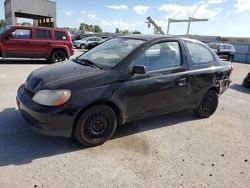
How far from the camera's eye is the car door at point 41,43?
36.6 feet

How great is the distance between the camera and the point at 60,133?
10.9 ft

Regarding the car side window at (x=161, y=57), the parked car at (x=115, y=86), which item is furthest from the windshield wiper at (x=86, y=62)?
the car side window at (x=161, y=57)

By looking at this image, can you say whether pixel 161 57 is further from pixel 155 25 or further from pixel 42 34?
pixel 155 25

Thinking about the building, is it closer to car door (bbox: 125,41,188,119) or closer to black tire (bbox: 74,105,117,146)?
car door (bbox: 125,41,188,119)

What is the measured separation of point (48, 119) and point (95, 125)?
72 centimetres

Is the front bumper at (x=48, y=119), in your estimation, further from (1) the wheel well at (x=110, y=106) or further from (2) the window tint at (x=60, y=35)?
(2) the window tint at (x=60, y=35)

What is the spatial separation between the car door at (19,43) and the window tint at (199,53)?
28.3ft

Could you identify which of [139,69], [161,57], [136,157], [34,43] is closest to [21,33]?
[34,43]

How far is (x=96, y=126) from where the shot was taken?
360 cm

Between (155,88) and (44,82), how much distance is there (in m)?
1.77

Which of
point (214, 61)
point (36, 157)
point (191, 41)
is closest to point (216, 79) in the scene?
point (214, 61)

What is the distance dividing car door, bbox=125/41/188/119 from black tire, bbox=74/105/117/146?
36 cm

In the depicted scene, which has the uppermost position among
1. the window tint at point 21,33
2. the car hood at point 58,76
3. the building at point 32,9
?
the building at point 32,9

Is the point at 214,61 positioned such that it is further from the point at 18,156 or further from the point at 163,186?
the point at 18,156
